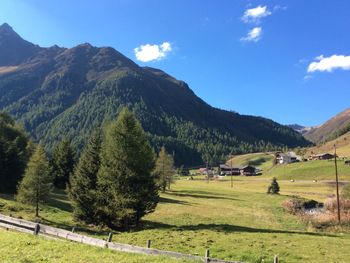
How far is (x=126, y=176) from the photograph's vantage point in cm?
4053

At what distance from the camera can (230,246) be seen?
28234 millimetres

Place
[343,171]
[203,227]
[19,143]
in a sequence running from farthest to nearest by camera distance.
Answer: [343,171] < [19,143] < [203,227]

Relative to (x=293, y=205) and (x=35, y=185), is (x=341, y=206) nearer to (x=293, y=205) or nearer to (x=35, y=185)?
(x=293, y=205)

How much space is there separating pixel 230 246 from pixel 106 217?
18.5 metres

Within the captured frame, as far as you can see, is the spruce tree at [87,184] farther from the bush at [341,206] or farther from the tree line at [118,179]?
the bush at [341,206]

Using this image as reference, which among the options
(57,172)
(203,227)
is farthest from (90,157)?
(57,172)

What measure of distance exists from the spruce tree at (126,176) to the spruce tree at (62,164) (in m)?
47.8

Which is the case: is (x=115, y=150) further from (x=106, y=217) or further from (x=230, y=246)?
(x=230, y=246)

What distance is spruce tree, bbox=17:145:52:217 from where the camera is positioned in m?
51.8

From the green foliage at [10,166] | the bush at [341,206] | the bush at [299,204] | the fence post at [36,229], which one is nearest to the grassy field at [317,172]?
the bush at [299,204]

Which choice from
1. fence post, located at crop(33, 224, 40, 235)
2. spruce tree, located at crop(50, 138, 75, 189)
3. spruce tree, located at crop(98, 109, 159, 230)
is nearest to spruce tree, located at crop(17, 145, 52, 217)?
spruce tree, located at crop(98, 109, 159, 230)

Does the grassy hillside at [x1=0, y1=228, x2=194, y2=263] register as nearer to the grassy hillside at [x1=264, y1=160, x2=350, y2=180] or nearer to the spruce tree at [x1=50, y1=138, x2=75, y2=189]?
the spruce tree at [x1=50, y1=138, x2=75, y2=189]

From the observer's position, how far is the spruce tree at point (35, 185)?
51.8 meters

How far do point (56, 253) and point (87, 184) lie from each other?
2465cm
